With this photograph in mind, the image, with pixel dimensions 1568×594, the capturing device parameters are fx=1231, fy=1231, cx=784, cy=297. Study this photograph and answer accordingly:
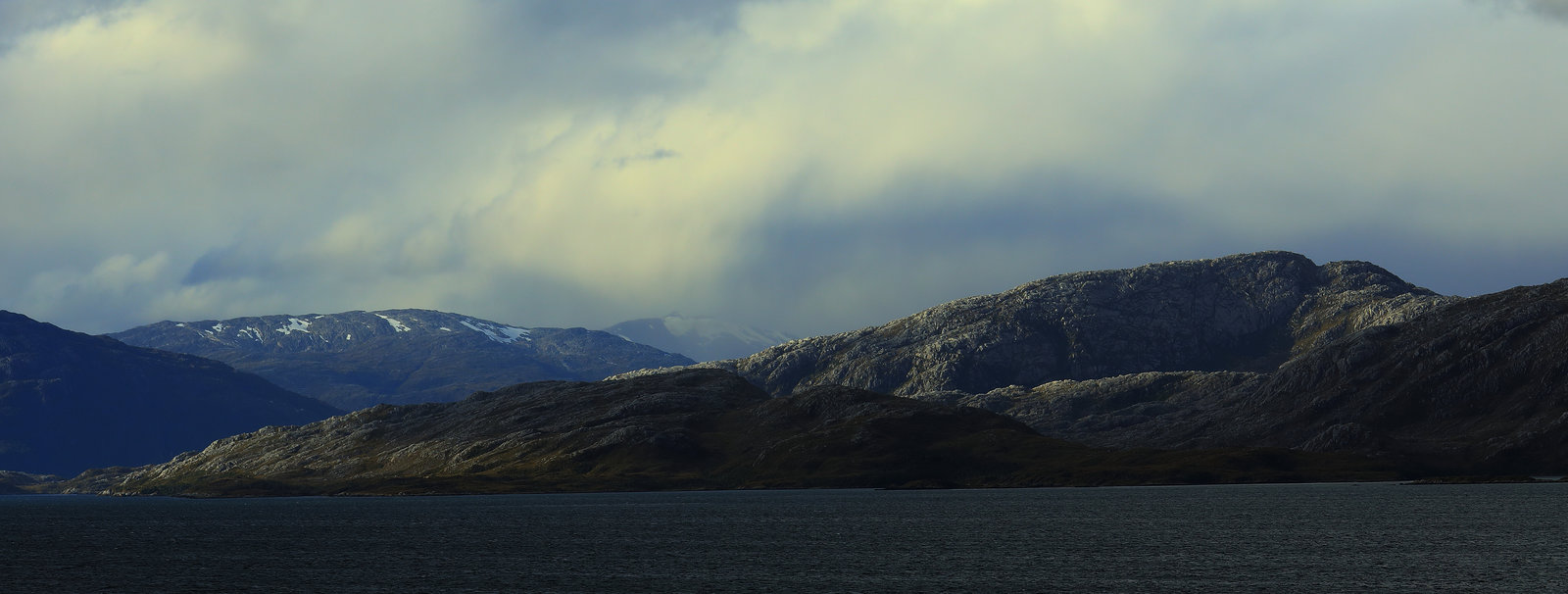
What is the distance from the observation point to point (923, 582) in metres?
113

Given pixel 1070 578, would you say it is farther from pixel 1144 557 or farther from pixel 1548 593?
pixel 1548 593

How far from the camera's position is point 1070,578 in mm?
114250

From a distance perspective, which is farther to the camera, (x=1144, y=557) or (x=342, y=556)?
(x=342, y=556)

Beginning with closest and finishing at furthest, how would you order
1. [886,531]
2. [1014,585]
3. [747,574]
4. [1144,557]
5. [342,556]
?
[1014,585], [747,574], [1144,557], [342,556], [886,531]

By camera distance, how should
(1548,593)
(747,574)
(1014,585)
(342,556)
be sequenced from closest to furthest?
(1548,593) < (1014,585) < (747,574) < (342,556)

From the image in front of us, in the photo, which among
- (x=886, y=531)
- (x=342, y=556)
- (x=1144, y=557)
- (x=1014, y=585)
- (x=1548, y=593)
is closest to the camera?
(x=1548, y=593)

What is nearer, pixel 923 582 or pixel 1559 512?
pixel 923 582

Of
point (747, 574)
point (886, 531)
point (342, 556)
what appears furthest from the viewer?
point (886, 531)

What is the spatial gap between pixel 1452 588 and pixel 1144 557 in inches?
1378

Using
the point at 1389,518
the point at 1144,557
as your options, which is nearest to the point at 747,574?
the point at 1144,557

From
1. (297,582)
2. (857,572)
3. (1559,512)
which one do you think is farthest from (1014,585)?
(1559,512)

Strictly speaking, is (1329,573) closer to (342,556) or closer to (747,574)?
(747,574)

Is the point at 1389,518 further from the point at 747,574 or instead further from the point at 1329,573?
the point at 747,574

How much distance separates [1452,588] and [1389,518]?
97.2 m
